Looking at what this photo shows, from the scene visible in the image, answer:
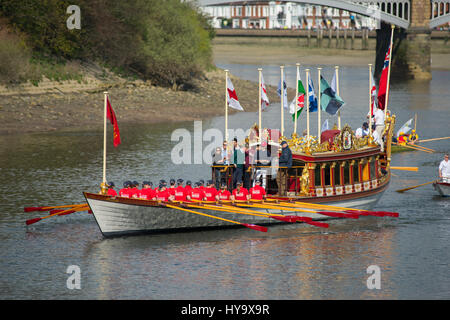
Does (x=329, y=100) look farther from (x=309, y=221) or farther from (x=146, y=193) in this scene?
(x=146, y=193)

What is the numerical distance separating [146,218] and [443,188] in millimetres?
17463

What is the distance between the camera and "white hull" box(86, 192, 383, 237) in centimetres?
3269

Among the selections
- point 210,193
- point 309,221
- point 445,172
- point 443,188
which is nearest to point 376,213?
point 309,221

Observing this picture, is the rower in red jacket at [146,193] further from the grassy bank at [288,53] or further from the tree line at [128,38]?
the grassy bank at [288,53]

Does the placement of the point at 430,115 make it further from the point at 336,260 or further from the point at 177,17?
the point at 336,260

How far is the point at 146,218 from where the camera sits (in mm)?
33688

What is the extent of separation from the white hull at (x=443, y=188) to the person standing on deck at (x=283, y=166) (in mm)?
10803

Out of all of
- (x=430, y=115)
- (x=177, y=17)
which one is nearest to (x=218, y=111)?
(x=177, y=17)

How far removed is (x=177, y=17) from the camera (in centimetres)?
8394

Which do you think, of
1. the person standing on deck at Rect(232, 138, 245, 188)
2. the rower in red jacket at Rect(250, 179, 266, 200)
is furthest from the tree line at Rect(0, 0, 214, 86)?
the rower in red jacket at Rect(250, 179, 266, 200)

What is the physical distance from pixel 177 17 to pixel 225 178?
4983 cm

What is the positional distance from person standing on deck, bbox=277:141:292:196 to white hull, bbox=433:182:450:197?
10803 millimetres

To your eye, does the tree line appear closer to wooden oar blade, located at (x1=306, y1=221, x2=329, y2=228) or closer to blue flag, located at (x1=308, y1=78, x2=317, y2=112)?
blue flag, located at (x1=308, y1=78, x2=317, y2=112)
